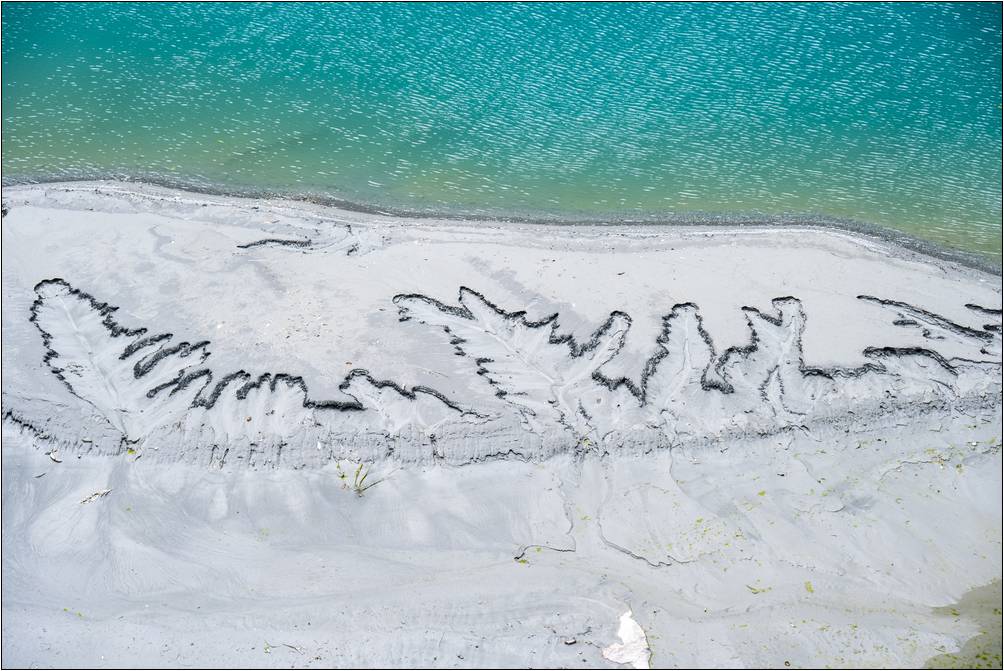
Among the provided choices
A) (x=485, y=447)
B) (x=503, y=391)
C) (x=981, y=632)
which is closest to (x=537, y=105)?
(x=503, y=391)

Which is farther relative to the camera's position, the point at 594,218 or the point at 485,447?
the point at 594,218

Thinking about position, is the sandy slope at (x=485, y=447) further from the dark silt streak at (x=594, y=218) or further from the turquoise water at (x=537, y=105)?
the turquoise water at (x=537, y=105)

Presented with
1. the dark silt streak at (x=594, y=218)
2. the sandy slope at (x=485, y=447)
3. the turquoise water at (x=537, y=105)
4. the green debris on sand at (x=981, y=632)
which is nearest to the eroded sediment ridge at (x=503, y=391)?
the sandy slope at (x=485, y=447)

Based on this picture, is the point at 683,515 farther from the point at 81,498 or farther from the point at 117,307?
the point at 117,307

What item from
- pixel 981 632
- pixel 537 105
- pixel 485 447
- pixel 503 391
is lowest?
pixel 981 632

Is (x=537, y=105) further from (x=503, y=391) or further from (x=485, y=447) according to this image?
(x=485, y=447)

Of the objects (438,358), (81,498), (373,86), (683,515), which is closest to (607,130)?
(373,86)

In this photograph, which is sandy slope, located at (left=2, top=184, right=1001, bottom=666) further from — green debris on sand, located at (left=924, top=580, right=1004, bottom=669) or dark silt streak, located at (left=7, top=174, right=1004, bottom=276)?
dark silt streak, located at (left=7, top=174, right=1004, bottom=276)

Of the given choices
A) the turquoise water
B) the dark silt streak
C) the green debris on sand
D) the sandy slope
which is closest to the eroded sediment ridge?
the sandy slope
